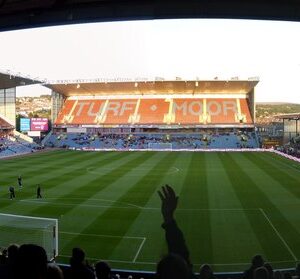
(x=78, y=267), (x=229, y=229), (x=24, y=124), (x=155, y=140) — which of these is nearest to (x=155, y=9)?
(x=78, y=267)

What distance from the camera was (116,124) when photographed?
246 feet

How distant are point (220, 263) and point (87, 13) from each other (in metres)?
8.85

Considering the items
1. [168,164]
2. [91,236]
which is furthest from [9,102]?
[91,236]

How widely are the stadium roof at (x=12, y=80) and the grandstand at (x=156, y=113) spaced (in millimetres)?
9542

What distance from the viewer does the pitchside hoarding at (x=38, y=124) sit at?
70.8 meters

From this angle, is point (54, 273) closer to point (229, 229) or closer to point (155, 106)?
point (229, 229)

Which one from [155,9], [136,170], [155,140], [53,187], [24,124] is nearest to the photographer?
[155,9]

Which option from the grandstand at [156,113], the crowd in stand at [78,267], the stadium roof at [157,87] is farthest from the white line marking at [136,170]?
the stadium roof at [157,87]

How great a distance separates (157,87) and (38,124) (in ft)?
Answer: 65.3

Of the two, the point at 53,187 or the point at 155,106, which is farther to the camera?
the point at 155,106

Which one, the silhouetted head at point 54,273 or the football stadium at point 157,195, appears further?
the football stadium at point 157,195

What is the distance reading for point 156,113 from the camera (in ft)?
246

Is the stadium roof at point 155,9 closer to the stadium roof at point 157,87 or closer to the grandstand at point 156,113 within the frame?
the grandstand at point 156,113

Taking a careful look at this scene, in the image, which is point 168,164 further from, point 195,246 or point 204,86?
point 204,86
